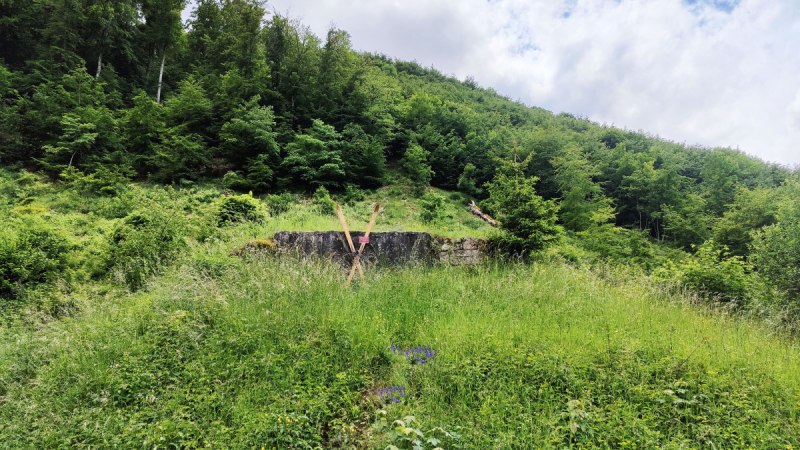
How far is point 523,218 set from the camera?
27.7 ft

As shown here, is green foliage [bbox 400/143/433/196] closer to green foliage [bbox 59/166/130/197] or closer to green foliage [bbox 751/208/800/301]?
green foliage [bbox 59/166/130/197]

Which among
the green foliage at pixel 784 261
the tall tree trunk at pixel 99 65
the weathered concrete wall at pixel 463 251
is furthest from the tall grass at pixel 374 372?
the tall tree trunk at pixel 99 65

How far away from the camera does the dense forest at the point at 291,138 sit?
14.6 m

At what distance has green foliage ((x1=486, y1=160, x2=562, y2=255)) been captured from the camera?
830cm

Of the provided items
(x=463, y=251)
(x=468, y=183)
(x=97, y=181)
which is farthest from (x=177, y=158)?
(x=468, y=183)

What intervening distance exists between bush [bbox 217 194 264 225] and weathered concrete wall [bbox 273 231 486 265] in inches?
103

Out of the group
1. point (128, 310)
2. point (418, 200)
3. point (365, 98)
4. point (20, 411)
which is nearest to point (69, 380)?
point (20, 411)

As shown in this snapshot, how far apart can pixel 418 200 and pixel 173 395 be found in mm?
18239

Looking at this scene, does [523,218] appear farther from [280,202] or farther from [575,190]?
[575,190]

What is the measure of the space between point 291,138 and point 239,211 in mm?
11199

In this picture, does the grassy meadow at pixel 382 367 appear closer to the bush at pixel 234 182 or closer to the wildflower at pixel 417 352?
the wildflower at pixel 417 352

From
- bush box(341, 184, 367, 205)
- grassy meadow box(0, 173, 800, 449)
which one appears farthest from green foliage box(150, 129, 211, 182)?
grassy meadow box(0, 173, 800, 449)

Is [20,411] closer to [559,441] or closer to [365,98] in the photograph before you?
[559,441]

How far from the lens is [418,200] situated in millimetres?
21297
